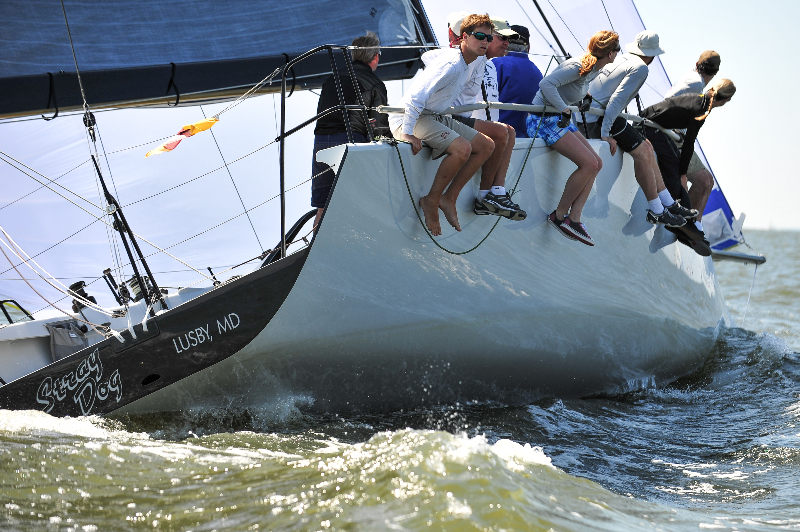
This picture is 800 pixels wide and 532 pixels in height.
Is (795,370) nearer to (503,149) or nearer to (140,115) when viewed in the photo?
(503,149)

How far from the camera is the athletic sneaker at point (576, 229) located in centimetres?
414

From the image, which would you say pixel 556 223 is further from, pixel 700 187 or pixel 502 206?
pixel 700 187

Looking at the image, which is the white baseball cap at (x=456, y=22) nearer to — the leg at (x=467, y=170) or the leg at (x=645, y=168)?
the leg at (x=467, y=170)

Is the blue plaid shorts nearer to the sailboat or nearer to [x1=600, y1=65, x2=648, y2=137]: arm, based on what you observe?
the sailboat

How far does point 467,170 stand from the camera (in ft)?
11.9

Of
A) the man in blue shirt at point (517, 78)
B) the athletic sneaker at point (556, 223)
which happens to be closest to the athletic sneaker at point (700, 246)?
the athletic sneaker at point (556, 223)

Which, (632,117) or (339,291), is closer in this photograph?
(339,291)

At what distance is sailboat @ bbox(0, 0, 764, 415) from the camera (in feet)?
11.6

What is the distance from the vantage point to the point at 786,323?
361 inches

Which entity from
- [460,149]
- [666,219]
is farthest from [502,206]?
[666,219]

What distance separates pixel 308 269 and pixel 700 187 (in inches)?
133

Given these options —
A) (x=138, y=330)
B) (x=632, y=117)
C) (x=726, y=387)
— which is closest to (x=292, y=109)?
(x=632, y=117)

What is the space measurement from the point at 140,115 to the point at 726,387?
4627 mm

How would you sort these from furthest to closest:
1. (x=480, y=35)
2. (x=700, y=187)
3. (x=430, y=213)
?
(x=700, y=187) < (x=430, y=213) < (x=480, y=35)
